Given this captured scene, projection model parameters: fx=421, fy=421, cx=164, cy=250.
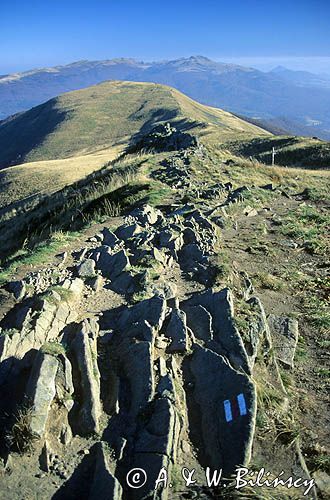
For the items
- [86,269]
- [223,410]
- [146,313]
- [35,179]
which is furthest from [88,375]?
[35,179]

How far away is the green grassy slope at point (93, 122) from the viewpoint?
118 m

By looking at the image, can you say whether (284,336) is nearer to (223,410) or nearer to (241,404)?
(241,404)

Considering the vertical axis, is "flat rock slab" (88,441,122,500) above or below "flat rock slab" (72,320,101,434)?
below

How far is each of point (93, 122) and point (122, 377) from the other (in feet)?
474

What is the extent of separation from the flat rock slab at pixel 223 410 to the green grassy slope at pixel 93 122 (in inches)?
3264

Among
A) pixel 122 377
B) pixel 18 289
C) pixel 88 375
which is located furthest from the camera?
pixel 18 289

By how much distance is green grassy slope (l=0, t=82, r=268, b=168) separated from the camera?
118m

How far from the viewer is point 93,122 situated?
14188 centimetres

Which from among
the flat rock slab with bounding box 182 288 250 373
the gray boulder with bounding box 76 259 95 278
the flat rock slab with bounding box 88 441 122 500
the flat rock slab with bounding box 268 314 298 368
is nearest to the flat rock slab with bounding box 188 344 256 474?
the flat rock slab with bounding box 182 288 250 373

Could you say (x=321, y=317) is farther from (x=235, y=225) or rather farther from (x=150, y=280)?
(x=235, y=225)

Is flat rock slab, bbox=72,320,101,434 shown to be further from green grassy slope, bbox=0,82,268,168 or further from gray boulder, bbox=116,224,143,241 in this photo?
green grassy slope, bbox=0,82,268,168

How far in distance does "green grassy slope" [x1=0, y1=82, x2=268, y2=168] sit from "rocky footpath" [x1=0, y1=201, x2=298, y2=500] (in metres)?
80.9

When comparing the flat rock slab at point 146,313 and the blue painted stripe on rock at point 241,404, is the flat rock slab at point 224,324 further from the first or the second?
the blue painted stripe on rock at point 241,404

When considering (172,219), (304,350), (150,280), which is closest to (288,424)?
(304,350)
